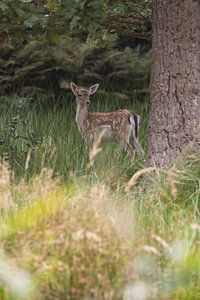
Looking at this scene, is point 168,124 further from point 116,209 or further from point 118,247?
point 118,247

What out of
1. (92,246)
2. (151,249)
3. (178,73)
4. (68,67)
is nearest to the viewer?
(151,249)

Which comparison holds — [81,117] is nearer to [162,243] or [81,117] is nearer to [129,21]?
[129,21]

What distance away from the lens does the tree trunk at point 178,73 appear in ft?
22.6

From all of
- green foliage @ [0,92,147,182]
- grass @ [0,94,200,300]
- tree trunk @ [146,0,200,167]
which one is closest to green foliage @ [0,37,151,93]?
green foliage @ [0,92,147,182]

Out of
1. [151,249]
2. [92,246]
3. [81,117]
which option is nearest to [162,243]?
[151,249]

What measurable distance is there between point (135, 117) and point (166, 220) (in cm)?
452

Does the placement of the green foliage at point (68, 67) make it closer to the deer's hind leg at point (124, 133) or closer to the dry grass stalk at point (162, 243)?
the deer's hind leg at point (124, 133)

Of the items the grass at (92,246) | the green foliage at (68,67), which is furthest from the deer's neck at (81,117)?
the grass at (92,246)

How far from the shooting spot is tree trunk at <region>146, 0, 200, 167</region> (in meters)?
6.90

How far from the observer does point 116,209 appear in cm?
486

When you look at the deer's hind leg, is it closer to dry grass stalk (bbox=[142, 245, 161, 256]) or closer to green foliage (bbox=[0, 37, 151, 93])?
green foliage (bbox=[0, 37, 151, 93])

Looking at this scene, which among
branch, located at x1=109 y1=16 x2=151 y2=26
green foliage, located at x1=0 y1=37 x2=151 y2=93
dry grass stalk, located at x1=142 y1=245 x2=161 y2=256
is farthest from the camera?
green foliage, located at x1=0 y1=37 x2=151 y2=93

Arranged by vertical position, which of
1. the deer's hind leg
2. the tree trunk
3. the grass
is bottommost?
the deer's hind leg

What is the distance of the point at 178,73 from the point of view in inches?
273
